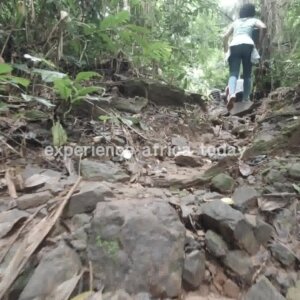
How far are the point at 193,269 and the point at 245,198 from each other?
2.15ft

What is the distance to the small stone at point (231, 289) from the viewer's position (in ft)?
5.21

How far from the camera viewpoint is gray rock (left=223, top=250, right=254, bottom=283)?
1641 mm

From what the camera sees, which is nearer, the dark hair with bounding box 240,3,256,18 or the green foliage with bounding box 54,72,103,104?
the green foliage with bounding box 54,72,103,104

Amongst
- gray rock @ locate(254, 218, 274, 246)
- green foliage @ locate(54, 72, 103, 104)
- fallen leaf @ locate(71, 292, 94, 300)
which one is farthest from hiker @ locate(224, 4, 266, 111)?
fallen leaf @ locate(71, 292, 94, 300)

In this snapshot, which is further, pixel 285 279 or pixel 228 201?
pixel 228 201

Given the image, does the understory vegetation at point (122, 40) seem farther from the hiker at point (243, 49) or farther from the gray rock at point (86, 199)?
the gray rock at point (86, 199)

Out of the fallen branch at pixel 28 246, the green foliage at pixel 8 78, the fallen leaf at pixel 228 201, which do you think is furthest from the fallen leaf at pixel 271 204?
the green foliage at pixel 8 78

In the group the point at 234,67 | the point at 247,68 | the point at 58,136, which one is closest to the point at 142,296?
the point at 58,136

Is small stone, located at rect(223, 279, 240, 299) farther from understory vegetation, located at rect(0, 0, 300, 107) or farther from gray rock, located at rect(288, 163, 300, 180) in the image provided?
understory vegetation, located at rect(0, 0, 300, 107)

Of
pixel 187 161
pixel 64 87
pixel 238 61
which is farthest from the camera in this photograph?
pixel 238 61

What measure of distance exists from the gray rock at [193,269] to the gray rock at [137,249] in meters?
0.04

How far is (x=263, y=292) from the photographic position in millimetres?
1534

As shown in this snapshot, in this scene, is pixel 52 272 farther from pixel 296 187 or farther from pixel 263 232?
pixel 296 187

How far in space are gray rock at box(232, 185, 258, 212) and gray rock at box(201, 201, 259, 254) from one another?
0.16m
